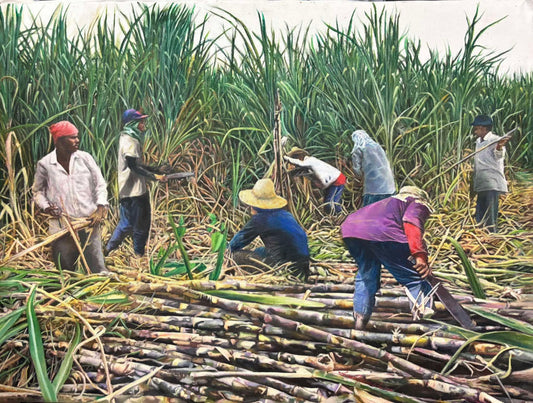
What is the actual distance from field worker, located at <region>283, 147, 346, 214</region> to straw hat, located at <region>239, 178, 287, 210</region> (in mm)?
141

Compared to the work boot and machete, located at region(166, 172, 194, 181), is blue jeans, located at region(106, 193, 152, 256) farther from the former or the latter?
the work boot

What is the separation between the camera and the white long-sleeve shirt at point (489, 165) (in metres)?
2.05

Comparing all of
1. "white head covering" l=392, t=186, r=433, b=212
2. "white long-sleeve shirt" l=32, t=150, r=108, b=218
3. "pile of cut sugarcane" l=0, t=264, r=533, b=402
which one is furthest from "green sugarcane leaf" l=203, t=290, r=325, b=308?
"white long-sleeve shirt" l=32, t=150, r=108, b=218

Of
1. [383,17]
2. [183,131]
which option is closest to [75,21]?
[183,131]

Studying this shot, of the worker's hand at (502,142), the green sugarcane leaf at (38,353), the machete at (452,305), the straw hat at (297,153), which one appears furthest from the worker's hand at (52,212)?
the worker's hand at (502,142)

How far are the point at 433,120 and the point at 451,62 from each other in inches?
9.9

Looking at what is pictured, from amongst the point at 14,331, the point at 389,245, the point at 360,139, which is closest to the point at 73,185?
the point at 14,331

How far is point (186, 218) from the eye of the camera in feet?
6.82

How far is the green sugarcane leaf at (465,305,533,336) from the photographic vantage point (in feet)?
6.26

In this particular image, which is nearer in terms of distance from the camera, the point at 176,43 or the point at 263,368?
the point at 263,368

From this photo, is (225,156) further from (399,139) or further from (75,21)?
(75,21)

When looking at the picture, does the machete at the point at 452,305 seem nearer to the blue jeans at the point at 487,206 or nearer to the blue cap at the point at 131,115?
the blue jeans at the point at 487,206

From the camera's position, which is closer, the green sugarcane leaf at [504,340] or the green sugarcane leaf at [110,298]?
the green sugarcane leaf at [504,340]

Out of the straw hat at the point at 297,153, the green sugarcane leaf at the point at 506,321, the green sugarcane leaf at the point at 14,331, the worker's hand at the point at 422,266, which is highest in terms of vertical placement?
the straw hat at the point at 297,153
